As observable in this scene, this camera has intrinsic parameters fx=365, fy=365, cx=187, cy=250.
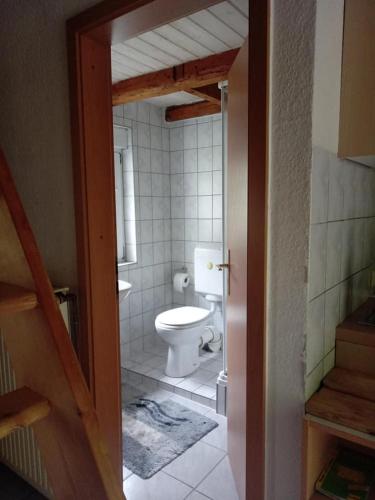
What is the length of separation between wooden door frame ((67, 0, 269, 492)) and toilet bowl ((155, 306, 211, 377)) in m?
1.19

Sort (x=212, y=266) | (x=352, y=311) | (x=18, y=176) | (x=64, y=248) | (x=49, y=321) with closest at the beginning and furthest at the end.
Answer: (x=49, y=321) < (x=352, y=311) < (x=64, y=248) < (x=18, y=176) < (x=212, y=266)

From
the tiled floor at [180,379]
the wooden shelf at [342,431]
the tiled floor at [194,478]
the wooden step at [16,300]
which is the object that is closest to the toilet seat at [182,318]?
the tiled floor at [180,379]

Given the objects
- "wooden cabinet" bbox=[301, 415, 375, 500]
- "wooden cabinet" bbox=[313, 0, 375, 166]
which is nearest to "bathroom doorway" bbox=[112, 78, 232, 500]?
"wooden cabinet" bbox=[301, 415, 375, 500]

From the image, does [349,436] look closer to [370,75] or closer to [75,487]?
[75,487]

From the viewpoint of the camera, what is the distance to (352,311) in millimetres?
1374

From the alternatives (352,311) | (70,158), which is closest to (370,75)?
(352,311)

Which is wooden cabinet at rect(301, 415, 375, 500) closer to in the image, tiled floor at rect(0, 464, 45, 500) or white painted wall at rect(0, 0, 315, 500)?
white painted wall at rect(0, 0, 315, 500)

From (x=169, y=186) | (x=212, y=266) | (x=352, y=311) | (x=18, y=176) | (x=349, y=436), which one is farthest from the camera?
(x=169, y=186)

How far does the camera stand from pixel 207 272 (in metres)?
3.16

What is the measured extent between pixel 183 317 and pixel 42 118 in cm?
180

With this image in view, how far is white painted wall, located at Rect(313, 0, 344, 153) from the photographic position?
3.12 feet

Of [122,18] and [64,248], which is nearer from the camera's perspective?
[122,18]

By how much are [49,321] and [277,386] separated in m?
0.72

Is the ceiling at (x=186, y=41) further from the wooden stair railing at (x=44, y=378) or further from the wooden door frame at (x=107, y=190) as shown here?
the wooden stair railing at (x=44, y=378)
